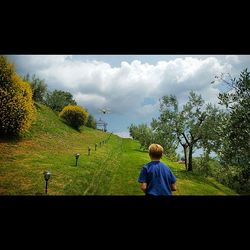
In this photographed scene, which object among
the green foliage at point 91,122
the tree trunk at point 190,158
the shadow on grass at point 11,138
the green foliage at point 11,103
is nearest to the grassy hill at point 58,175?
the shadow on grass at point 11,138

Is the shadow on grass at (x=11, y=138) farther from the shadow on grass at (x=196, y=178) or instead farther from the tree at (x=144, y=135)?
the tree at (x=144, y=135)

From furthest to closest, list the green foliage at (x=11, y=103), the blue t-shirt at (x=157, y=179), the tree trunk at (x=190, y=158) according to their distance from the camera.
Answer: the tree trunk at (x=190, y=158), the green foliage at (x=11, y=103), the blue t-shirt at (x=157, y=179)

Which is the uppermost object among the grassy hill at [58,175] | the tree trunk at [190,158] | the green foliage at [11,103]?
the green foliage at [11,103]

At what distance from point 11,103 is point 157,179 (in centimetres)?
1475

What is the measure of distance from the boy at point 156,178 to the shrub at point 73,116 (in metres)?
25.9

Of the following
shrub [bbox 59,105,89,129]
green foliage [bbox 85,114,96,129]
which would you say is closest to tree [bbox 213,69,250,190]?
shrub [bbox 59,105,89,129]

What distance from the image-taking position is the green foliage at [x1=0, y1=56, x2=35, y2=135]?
1667 cm

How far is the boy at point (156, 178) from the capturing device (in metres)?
4.36

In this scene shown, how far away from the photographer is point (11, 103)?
55.5 feet

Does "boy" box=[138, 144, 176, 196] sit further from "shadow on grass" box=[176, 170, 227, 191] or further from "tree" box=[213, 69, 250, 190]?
"shadow on grass" box=[176, 170, 227, 191]
